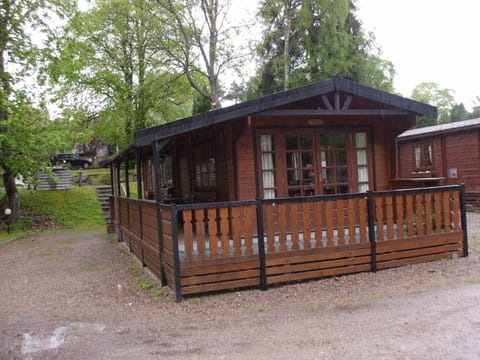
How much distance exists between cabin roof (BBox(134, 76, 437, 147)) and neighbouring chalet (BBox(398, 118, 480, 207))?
245 inches

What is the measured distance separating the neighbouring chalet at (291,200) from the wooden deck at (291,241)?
2cm

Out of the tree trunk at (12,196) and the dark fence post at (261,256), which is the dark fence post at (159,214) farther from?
the tree trunk at (12,196)

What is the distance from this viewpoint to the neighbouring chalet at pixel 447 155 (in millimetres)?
14172

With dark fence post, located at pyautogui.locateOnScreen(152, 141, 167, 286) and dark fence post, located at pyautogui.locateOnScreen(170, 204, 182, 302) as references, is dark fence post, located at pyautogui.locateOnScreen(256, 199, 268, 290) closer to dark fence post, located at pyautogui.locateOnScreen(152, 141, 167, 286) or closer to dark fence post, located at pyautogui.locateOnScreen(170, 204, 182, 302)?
dark fence post, located at pyautogui.locateOnScreen(170, 204, 182, 302)

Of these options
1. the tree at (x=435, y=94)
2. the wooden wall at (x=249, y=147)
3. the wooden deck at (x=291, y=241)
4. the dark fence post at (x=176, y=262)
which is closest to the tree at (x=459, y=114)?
the tree at (x=435, y=94)

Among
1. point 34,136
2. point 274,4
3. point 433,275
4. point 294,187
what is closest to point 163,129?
point 294,187

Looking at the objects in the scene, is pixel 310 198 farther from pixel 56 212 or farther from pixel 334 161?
pixel 56 212

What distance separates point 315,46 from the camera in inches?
950

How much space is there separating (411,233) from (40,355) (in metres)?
5.38

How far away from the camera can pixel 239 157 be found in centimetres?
754

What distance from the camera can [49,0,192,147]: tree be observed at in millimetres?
20047

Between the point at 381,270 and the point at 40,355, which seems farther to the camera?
the point at 381,270

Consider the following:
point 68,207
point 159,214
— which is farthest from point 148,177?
point 159,214

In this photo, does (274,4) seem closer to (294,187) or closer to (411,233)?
(294,187)
